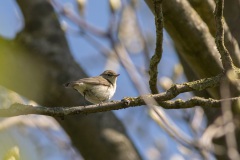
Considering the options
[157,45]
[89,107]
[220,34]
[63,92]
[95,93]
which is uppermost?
[220,34]

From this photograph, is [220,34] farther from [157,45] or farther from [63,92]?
[63,92]

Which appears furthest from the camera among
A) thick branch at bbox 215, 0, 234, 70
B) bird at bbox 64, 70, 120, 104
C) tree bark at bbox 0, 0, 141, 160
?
tree bark at bbox 0, 0, 141, 160

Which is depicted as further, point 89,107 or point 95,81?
point 95,81

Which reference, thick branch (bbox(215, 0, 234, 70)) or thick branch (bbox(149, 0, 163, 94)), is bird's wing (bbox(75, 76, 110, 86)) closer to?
thick branch (bbox(149, 0, 163, 94))

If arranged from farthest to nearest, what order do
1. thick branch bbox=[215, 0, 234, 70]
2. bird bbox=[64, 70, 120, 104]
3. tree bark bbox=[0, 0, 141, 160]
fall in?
tree bark bbox=[0, 0, 141, 160] < bird bbox=[64, 70, 120, 104] < thick branch bbox=[215, 0, 234, 70]

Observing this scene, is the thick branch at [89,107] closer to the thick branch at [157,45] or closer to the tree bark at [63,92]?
the thick branch at [157,45]

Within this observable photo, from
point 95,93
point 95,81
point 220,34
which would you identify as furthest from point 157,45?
point 95,81

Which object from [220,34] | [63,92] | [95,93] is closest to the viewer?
[220,34]

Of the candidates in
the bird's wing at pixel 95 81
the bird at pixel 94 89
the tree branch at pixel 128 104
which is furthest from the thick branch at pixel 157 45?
the bird's wing at pixel 95 81

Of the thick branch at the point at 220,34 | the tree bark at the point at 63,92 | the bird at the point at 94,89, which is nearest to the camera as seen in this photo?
the thick branch at the point at 220,34

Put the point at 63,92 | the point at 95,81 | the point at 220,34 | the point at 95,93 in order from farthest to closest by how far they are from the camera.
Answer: the point at 63,92, the point at 95,81, the point at 95,93, the point at 220,34

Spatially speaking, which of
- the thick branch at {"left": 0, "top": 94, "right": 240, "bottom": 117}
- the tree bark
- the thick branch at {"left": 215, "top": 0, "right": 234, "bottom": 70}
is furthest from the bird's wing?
the thick branch at {"left": 215, "top": 0, "right": 234, "bottom": 70}

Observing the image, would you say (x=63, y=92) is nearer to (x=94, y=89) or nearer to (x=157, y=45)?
(x=94, y=89)

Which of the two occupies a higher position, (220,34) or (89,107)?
(220,34)
